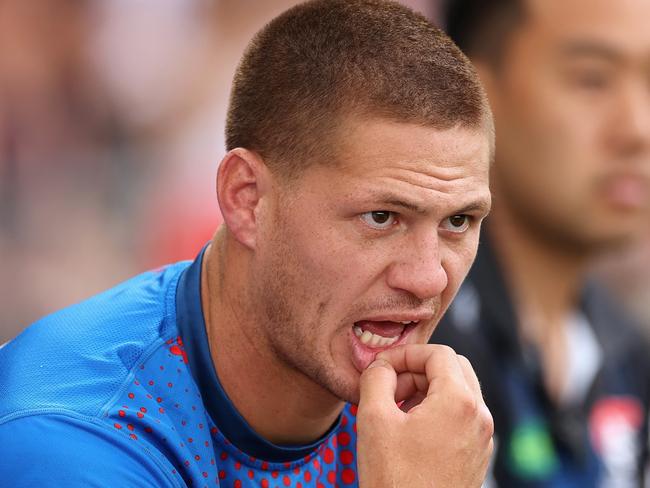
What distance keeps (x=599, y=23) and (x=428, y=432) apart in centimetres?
269

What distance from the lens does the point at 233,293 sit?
2523 mm

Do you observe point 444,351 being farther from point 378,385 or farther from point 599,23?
point 599,23

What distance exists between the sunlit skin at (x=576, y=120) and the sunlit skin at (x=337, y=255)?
211 cm

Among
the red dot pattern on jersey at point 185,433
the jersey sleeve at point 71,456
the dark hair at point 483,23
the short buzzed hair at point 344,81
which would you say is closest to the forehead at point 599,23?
the dark hair at point 483,23

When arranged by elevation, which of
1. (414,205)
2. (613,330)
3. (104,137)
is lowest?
(613,330)

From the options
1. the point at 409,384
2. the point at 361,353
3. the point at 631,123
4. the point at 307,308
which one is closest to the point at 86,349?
the point at 307,308

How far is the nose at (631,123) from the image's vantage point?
14.4 ft

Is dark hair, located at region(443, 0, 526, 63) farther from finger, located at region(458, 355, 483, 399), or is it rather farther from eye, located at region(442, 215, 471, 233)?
finger, located at region(458, 355, 483, 399)

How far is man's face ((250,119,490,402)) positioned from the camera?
2316mm

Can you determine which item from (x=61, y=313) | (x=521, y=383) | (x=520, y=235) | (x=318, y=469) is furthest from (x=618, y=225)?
(x=61, y=313)

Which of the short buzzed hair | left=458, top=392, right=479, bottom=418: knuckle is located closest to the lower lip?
left=458, top=392, right=479, bottom=418: knuckle

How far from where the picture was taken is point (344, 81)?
2352 mm

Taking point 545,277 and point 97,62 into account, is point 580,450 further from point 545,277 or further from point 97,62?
point 97,62

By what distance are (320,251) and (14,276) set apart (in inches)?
118
